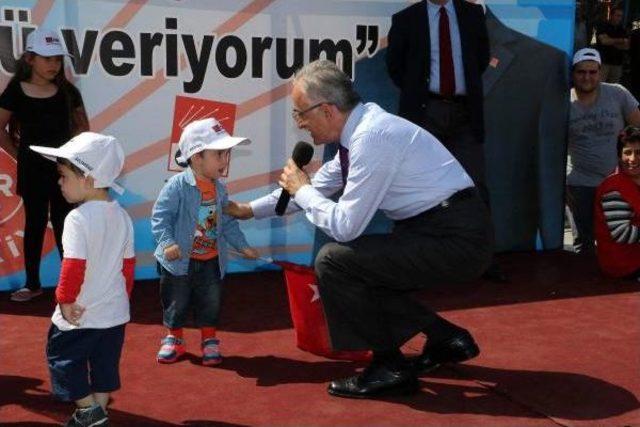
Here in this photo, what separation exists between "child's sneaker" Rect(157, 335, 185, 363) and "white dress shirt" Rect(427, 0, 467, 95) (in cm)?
233

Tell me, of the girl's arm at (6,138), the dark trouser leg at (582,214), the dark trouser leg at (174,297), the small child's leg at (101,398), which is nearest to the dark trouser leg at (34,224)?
the girl's arm at (6,138)

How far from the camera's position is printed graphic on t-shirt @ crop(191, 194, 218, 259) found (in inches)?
164

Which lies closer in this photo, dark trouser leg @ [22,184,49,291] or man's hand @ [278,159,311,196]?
man's hand @ [278,159,311,196]

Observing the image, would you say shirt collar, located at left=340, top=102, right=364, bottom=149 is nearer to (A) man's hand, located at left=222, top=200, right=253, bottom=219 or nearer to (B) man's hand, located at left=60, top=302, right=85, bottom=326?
(A) man's hand, located at left=222, top=200, right=253, bottom=219

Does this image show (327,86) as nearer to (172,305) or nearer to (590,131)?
(172,305)

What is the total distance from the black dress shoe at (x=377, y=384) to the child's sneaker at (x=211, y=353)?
667 mm

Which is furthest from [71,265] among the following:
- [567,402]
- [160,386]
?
[567,402]

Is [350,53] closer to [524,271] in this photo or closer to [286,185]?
[524,271]

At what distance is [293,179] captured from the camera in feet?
12.3

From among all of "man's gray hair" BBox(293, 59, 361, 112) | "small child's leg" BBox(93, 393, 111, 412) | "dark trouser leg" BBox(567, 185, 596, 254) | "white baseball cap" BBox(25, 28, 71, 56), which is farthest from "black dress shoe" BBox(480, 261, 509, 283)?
"small child's leg" BBox(93, 393, 111, 412)

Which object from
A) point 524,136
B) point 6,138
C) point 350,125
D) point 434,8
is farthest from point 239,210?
point 524,136

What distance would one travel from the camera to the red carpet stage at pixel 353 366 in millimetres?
3529

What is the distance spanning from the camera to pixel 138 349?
439cm

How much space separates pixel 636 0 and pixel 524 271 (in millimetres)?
10142
